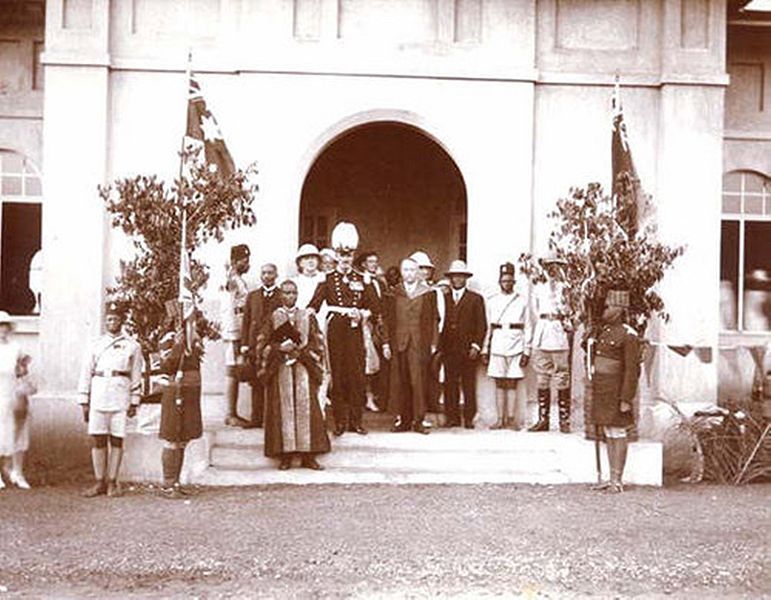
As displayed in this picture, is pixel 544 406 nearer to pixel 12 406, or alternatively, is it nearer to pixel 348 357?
pixel 348 357

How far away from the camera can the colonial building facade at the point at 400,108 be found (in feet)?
44.6

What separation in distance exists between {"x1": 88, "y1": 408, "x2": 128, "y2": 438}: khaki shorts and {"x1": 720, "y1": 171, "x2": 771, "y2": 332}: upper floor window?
9200 millimetres

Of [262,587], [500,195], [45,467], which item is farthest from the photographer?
[500,195]

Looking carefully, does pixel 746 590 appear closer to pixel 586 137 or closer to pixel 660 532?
pixel 660 532

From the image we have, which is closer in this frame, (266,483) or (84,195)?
(266,483)

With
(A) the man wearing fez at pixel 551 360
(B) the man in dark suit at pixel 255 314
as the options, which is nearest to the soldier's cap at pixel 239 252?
(B) the man in dark suit at pixel 255 314

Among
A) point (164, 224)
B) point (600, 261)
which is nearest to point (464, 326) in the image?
point (600, 261)

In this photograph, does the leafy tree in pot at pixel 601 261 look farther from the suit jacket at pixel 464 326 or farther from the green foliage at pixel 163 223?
the green foliage at pixel 163 223

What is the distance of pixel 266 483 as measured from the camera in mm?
11727

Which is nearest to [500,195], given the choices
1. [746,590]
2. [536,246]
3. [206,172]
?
[536,246]

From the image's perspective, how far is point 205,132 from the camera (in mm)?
11719

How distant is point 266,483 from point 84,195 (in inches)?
171

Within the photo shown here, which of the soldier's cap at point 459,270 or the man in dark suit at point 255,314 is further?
the soldier's cap at point 459,270

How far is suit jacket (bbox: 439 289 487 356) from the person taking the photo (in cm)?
1337
